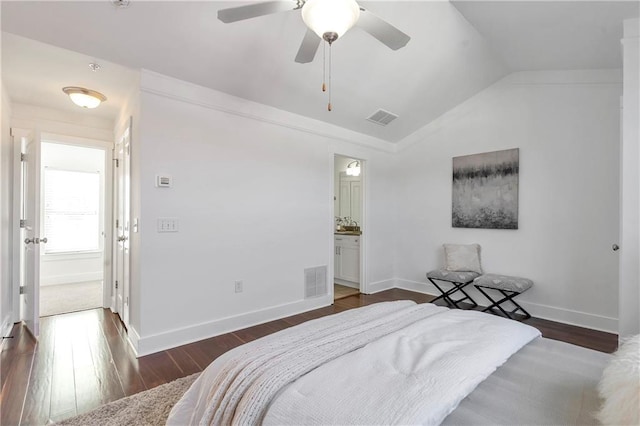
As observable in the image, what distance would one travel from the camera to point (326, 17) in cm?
154

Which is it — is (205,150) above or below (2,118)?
below

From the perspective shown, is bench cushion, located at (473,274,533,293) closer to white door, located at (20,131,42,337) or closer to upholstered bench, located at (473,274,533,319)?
upholstered bench, located at (473,274,533,319)

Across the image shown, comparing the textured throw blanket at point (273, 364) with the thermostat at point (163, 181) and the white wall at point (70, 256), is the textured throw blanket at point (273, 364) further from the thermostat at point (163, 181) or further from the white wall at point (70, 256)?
the white wall at point (70, 256)

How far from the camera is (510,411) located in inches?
37.2

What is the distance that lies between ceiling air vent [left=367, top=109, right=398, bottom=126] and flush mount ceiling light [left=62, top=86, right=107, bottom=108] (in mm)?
3020

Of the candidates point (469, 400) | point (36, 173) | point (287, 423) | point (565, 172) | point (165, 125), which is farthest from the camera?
point (565, 172)

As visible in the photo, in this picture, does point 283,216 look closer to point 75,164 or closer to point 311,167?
point 311,167

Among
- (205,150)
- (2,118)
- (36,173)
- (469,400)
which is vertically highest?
(2,118)

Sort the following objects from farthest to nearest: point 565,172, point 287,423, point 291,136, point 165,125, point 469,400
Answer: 1. point 291,136
2. point 565,172
3. point 165,125
4. point 469,400
5. point 287,423

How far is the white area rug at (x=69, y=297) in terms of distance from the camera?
12.8ft

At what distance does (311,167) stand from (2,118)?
3.02m

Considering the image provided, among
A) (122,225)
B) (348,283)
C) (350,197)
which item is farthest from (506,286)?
(122,225)

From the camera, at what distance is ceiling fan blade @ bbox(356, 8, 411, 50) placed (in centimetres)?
174

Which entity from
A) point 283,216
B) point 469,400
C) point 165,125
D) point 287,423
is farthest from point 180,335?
point 469,400
